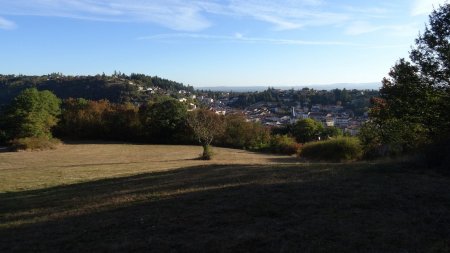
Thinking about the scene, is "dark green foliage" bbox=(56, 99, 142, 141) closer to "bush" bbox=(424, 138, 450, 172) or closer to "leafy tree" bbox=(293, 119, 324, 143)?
"leafy tree" bbox=(293, 119, 324, 143)

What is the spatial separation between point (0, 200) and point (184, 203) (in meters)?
A: 7.15

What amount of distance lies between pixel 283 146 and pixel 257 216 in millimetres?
40855

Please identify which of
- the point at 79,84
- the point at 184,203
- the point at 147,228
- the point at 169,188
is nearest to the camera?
the point at 147,228

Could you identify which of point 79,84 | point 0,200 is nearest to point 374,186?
point 0,200

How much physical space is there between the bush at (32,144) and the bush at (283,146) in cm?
2431

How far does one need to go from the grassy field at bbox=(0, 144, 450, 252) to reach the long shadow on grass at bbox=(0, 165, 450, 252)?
0.01 meters

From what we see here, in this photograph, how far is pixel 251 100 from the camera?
112062 millimetres

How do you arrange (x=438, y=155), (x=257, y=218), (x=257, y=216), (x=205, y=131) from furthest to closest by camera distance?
1. (x=205, y=131)
2. (x=438, y=155)
3. (x=257, y=216)
4. (x=257, y=218)

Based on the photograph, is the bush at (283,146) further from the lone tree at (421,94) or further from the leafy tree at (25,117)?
the leafy tree at (25,117)

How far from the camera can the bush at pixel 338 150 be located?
30406 millimetres

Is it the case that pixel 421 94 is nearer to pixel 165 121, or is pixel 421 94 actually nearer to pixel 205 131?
pixel 205 131

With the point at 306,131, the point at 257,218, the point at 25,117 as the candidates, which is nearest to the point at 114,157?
the point at 25,117

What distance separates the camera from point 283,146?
156 feet

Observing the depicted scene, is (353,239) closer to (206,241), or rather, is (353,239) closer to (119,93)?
(206,241)
